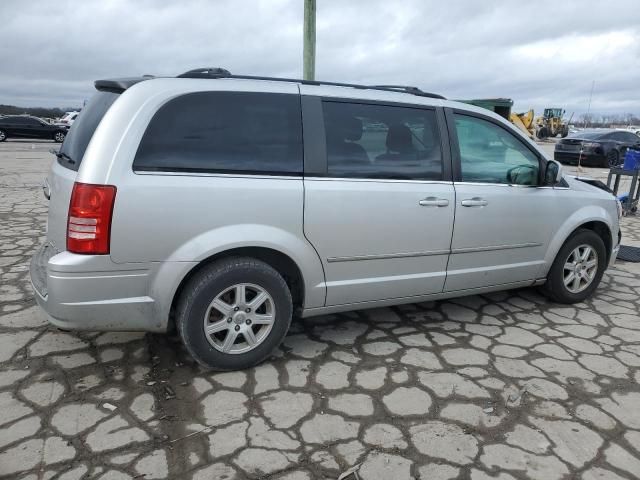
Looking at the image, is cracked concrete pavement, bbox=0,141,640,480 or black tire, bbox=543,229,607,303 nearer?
cracked concrete pavement, bbox=0,141,640,480

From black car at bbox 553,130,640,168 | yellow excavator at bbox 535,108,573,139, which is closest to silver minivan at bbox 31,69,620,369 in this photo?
black car at bbox 553,130,640,168

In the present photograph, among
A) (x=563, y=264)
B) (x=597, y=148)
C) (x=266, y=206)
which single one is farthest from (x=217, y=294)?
(x=597, y=148)

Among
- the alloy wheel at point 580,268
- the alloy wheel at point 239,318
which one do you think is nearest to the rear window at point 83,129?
the alloy wheel at point 239,318

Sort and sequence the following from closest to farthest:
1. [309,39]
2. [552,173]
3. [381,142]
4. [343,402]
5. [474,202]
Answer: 1. [343,402]
2. [381,142]
3. [474,202]
4. [552,173]
5. [309,39]

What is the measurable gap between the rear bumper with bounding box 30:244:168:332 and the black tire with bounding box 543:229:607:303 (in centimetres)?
327

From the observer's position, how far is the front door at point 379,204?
3.14 meters

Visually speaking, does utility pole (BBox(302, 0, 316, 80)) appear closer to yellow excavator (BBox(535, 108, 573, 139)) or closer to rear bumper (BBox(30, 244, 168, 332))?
rear bumper (BBox(30, 244, 168, 332))

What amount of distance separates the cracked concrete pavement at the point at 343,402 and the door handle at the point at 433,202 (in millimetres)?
1006

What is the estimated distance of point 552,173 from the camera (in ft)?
13.0

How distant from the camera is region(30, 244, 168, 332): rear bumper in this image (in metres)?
2.62

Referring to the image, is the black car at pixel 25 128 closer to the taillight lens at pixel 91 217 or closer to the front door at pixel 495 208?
the taillight lens at pixel 91 217

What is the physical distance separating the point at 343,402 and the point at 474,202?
1743 mm

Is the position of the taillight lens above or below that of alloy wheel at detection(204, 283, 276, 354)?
above

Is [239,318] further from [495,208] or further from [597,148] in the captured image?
[597,148]
